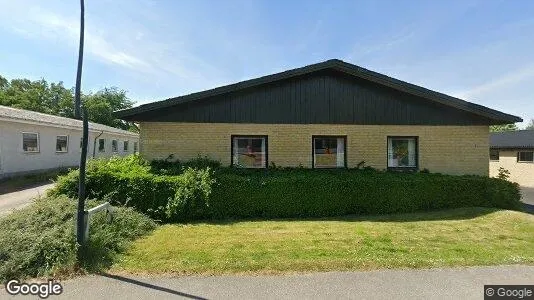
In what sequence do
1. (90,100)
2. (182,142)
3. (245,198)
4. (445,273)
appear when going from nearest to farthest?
1. (445,273)
2. (245,198)
3. (182,142)
4. (90,100)

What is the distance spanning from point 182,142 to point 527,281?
31.7ft

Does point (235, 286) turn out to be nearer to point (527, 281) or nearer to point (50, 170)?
point (527, 281)

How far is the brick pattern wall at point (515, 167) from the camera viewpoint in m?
20.6

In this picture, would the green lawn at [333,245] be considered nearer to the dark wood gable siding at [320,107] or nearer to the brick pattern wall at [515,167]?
the dark wood gable siding at [320,107]

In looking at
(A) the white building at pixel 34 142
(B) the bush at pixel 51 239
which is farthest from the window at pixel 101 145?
(B) the bush at pixel 51 239

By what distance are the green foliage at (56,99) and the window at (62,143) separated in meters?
30.0

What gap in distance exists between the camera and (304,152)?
11742 millimetres

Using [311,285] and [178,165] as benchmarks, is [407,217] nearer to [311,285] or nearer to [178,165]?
[311,285]

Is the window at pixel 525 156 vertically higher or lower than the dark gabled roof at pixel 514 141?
lower

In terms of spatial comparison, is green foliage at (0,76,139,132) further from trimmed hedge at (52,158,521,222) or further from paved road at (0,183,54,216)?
trimmed hedge at (52,158,521,222)

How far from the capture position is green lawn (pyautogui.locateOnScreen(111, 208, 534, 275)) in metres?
5.26

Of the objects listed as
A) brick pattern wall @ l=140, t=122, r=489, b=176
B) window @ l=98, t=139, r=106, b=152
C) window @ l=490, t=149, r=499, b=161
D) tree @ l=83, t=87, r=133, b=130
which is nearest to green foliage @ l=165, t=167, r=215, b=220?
brick pattern wall @ l=140, t=122, r=489, b=176

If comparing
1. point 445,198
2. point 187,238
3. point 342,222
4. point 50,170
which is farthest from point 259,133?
point 50,170

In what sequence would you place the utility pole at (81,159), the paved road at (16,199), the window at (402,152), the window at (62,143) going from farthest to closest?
the window at (62,143), the window at (402,152), the paved road at (16,199), the utility pole at (81,159)
